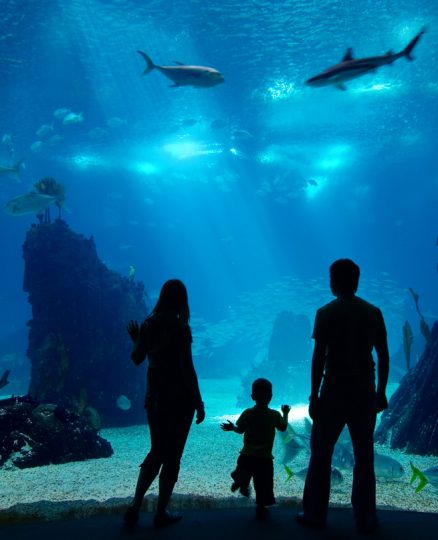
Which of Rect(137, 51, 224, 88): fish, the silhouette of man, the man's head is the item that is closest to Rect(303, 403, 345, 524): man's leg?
the silhouette of man

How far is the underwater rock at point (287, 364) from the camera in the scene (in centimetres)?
2387

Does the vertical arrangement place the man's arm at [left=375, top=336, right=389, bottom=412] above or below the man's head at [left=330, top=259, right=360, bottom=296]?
below

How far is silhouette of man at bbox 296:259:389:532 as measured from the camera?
2967 mm

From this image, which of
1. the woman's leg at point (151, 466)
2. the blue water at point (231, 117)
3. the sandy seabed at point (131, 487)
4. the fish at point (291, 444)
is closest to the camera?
the woman's leg at point (151, 466)

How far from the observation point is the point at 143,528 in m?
2.90

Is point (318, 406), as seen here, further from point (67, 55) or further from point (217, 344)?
point (217, 344)

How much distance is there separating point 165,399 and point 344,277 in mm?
1730

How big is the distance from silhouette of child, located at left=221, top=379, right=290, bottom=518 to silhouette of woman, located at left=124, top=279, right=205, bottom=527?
435mm

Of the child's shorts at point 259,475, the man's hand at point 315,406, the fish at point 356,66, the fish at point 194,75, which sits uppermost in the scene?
the fish at point 194,75

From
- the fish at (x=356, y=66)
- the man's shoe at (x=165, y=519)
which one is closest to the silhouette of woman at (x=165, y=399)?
the man's shoe at (x=165, y=519)

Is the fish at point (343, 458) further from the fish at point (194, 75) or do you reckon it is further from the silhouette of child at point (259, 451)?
the fish at point (194, 75)

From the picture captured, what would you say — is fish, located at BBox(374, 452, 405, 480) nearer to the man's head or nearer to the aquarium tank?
the aquarium tank

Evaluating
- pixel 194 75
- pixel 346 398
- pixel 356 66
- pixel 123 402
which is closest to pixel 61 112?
pixel 194 75

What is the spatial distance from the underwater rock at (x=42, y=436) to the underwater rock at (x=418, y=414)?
537 centimetres
